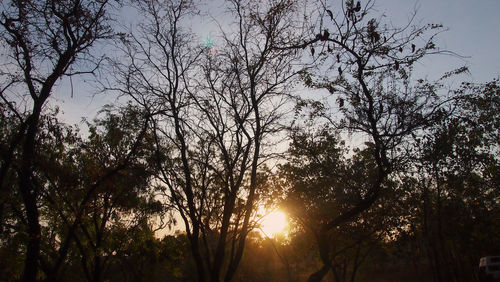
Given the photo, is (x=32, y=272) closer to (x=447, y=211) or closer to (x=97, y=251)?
(x=97, y=251)

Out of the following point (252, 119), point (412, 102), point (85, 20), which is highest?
point (85, 20)

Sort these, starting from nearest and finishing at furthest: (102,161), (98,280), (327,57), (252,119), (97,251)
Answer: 1. (327,57)
2. (252,119)
3. (102,161)
4. (97,251)
5. (98,280)

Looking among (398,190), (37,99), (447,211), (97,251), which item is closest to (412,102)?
(398,190)

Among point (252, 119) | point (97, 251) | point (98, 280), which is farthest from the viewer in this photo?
point (98, 280)

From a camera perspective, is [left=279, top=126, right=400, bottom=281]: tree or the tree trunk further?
[left=279, top=126, right=400, bottom=281]: tree

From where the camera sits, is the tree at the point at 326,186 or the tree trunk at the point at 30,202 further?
the tree at the point at 326,186

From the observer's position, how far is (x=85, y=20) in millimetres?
11281

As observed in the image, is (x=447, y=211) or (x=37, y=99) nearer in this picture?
(x=37, y=99)

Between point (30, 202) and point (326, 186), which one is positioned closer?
point (30, 202)

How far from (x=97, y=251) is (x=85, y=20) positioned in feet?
43.4

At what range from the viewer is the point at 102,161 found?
17.0m

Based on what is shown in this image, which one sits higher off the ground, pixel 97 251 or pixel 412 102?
pixel 412 102

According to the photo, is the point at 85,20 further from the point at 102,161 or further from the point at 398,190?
the point at 398,190

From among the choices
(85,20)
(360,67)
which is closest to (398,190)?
(360,67)
